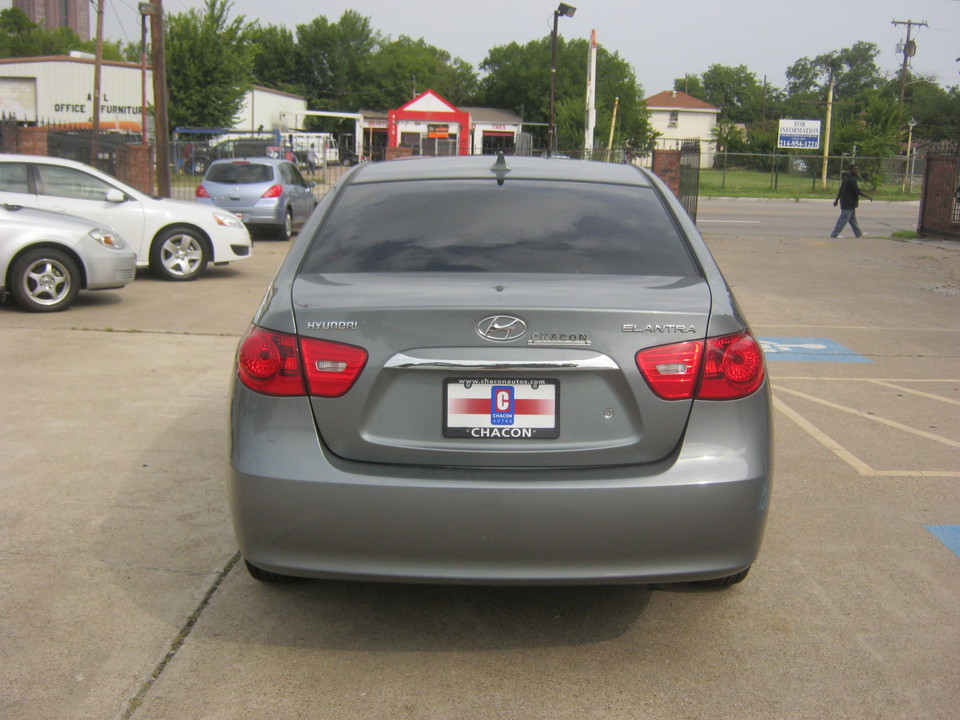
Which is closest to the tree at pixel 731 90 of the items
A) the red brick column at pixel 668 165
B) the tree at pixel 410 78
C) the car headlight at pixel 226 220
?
the tree at pixel 410 78

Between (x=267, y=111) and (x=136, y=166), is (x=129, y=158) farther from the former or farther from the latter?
(x=267, y=111)

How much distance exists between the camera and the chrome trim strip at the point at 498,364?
3.05 meters

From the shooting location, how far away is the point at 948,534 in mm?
4676

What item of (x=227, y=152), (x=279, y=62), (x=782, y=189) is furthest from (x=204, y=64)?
(x=279, y=62)

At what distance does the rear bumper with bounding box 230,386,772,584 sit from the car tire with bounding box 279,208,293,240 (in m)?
16.9

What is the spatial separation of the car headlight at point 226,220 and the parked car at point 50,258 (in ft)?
10.2

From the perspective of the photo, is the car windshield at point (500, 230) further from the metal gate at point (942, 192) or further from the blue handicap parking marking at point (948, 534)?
the metal gate at point (942, 192)

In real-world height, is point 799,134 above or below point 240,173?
above

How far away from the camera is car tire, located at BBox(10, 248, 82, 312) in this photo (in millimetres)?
10336

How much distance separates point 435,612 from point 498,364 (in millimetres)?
1196

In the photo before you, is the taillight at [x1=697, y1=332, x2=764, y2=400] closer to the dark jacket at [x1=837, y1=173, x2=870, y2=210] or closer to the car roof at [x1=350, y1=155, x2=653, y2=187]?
the car roof at [x1=350, y1=155, x2=653, y2=187]

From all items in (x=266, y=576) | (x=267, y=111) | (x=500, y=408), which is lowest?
(x=266, y=576)

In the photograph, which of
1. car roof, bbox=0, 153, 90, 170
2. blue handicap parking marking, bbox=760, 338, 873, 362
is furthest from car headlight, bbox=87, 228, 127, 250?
blue handicap parking marking, bbox=760, 338, 873, 362

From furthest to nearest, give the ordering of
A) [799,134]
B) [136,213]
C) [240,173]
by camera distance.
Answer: [799,134]
[240,173]
[136,213]
